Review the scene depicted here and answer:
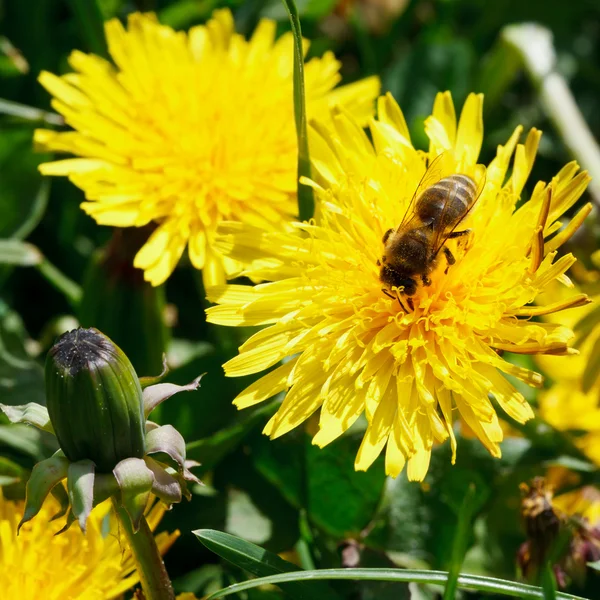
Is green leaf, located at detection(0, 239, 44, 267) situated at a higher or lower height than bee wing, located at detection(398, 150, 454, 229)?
lower

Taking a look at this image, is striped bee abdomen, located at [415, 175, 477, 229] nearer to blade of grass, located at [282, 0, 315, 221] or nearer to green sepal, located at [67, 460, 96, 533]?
blade of grass, located at [282, 0, 315, 221]

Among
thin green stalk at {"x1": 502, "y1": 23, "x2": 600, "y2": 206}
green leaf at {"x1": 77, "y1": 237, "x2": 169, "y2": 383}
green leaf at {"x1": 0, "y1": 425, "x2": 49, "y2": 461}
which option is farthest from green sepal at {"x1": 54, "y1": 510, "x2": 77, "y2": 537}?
thin green stalk at {"x1": 502, "y1": 23, "x2": 600, "y2": 206}

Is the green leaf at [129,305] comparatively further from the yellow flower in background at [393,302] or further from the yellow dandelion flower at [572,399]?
the yellow dandelion flower at [572,399]

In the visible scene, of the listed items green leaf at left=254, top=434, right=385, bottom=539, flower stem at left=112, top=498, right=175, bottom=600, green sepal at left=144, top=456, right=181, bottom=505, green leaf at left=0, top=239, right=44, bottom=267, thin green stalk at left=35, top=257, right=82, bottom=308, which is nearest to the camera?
green sepal at left=144, top=456, right=181, bottom=505

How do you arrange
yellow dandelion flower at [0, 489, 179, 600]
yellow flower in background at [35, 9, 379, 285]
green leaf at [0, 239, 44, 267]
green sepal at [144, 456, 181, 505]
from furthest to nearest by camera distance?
1. green leaf at [0, 239, 44, 267]
2. yellow flower in background at [35, 9, 379, 285]
3. yellow dandelion flower at [0, 489, 179, 600]
4. green sepal at [144, 456, 181, 505]

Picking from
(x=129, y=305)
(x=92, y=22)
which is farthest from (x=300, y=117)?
(x=92, y=22)

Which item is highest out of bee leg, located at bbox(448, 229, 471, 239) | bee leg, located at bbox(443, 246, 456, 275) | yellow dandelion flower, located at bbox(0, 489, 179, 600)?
bee leg, located at bbox(448, 229, 471, 239)

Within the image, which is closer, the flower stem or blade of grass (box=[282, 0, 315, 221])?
the flower stem

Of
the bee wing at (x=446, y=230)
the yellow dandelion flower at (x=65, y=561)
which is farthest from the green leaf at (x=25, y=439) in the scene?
the bee wing at (x=446, y=230)
